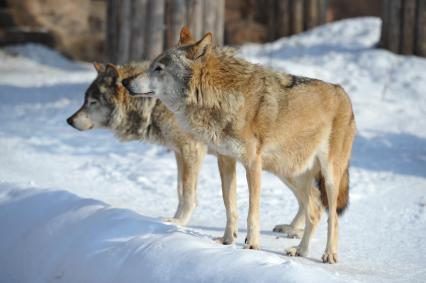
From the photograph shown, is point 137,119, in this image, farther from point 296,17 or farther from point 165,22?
point 296,17

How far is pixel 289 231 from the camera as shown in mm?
6500

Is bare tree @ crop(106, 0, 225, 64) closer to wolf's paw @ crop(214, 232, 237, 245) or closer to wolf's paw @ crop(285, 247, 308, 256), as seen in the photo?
wolf's paw @ crop(214, 232, 237, 245)

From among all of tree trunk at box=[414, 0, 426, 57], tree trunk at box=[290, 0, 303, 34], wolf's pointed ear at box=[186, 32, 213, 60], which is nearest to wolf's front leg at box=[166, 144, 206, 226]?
wolf's pointed ear at box=[186, 32, 213, 60]

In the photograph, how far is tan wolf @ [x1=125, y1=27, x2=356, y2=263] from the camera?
17.9ft

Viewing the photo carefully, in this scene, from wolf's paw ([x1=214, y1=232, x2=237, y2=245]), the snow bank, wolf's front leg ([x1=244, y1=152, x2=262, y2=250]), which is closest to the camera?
the snow bank

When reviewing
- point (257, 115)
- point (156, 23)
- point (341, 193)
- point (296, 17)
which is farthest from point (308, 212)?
point (296, 17)

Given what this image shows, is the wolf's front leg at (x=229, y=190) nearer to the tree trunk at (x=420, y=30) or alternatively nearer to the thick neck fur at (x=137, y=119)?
the thick neck fur at (x=137, y=119)

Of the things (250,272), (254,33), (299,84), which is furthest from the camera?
(254,33)

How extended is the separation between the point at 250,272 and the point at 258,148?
1.61m

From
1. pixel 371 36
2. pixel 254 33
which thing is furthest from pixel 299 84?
pixel 254 33

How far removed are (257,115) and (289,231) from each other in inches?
58.0

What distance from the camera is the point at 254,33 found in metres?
17.6

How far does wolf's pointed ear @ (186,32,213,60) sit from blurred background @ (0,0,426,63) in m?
5.71

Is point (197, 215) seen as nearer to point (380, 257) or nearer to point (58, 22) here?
point (380, 257)
